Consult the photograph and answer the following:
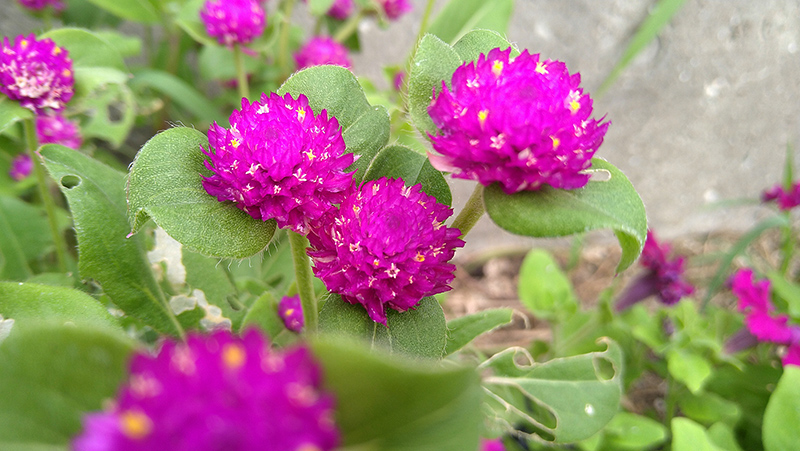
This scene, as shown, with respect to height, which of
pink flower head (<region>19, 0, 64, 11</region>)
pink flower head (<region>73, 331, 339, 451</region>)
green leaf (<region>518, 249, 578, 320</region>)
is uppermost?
pink flower head (<region>73, 331, 339, 451</region>)

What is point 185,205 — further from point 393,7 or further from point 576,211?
point 393,7

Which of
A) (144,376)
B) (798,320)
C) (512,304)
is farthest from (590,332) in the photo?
(144,376)

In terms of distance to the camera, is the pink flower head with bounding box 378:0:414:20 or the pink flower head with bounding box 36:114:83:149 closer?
the pink flower head with bounding box 36:114:83:149

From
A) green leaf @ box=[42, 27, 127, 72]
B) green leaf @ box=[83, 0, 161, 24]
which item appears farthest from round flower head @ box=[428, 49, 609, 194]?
green leaf @ box=[83, 0, 161, 24]

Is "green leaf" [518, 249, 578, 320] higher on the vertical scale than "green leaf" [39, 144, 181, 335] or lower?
lower

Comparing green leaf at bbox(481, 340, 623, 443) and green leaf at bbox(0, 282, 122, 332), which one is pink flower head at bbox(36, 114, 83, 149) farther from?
green leaf at bbox(481, 340, 623, 443)

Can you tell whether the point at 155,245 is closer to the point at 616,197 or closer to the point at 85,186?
the point at 85,186

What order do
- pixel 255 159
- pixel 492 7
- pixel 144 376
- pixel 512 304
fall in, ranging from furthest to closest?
pixel 512 304 < pixel 492 7 < pixel 255 159 < pixel 144 376
